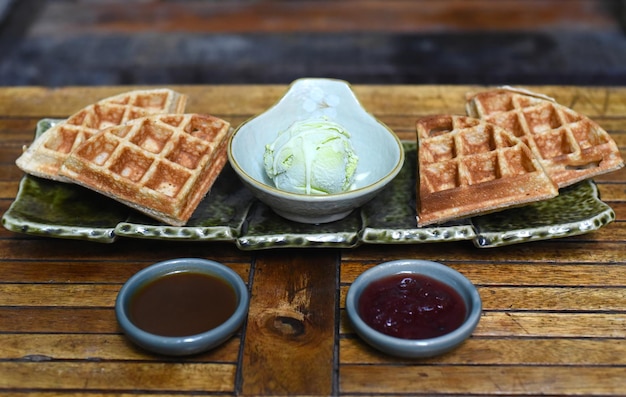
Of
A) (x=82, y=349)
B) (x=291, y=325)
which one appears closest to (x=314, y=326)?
(x=291, y=325)

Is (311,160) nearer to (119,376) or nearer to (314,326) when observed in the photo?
(314,326)

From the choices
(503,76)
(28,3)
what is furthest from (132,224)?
(28,3)

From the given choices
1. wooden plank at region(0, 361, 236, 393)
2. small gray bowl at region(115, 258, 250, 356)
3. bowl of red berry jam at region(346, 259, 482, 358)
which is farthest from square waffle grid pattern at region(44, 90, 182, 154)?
bowl of red berry jam at region(346, 259, 482, 358)

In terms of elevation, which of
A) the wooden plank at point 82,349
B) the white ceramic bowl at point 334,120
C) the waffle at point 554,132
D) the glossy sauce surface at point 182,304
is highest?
the waffle at point 554,132

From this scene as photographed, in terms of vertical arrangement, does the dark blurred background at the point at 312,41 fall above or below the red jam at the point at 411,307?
below

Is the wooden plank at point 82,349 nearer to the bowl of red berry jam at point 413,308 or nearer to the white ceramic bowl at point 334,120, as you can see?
the bowl of red berry jam at point 413,308

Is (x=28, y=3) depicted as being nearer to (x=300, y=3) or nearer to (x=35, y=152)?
(x=300, y=3)

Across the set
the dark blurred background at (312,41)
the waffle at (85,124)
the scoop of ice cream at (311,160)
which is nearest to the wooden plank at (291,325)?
the scoop of ice cream at (311,160)
